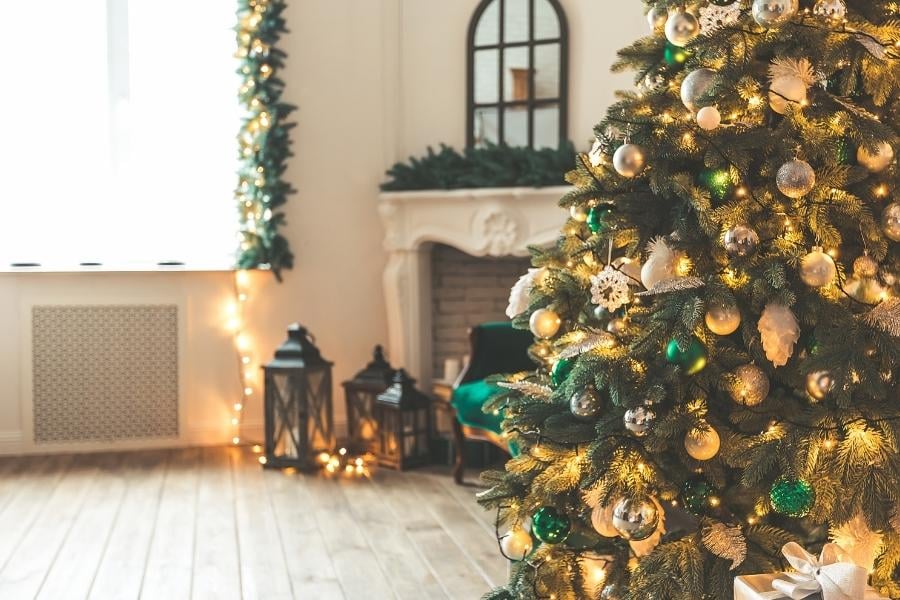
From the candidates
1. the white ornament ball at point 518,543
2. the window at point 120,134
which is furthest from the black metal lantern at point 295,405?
the white ornament ball at point 518,543

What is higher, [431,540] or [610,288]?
[610,288]

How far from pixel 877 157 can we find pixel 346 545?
229 cm

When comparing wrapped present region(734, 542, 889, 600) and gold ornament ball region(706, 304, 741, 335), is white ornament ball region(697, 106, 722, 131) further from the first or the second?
wrapped present region(734, 542, 889, 600)

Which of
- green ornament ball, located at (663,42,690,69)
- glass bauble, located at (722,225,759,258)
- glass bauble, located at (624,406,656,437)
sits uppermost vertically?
green ornament ball, located at (663,42,690,69)

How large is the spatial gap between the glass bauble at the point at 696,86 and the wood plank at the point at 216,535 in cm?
203

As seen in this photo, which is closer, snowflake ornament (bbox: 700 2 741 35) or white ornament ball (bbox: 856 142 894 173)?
white ornament ball (bbox: 856 142 894 173)

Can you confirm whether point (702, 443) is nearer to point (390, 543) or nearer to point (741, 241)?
point (741, 241)

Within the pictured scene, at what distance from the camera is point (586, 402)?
2346mm

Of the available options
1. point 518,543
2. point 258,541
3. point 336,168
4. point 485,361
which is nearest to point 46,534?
point 258,541

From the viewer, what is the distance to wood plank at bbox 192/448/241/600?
322 cm

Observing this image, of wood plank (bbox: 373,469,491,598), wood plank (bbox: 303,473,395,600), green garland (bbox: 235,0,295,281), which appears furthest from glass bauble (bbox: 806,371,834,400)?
green garland (bbox: 235,0,295,281)

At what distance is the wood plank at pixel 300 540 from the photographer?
3.21 m

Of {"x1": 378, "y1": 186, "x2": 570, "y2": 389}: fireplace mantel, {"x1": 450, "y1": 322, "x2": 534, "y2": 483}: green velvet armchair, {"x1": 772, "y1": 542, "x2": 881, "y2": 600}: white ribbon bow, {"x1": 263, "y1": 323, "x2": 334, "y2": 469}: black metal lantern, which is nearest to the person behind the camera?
{"x1": 772, "y1": 542, "x2": 881, "y2": 600}: white ribbon bow

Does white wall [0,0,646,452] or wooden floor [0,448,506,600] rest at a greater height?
white wall [0,0,646,452]
